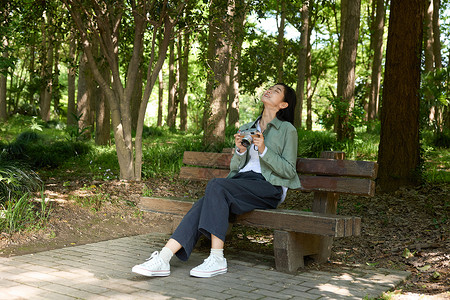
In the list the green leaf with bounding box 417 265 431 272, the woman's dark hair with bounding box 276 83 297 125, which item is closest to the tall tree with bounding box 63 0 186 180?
the woman's dark hair with bounding box 276 83 297 125

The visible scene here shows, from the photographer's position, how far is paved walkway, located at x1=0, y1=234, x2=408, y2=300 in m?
3.45

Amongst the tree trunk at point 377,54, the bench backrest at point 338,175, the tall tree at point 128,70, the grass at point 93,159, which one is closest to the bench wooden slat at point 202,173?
the bench backrest at point 338,175

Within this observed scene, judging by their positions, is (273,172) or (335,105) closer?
(273,172)

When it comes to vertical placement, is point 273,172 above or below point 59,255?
above

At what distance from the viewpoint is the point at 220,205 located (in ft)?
13.8

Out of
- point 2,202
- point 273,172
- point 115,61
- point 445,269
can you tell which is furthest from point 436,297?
point 115,61

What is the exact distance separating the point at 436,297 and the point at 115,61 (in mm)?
6192

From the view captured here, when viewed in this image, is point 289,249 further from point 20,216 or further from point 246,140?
point 20,216

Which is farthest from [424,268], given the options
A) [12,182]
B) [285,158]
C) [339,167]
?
[12,182]

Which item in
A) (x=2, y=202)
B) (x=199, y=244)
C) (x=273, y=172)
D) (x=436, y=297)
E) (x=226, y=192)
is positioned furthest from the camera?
(x=2, y=202)

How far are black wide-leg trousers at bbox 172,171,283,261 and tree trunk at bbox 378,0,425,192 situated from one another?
3.42 m

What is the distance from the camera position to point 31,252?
4770mm

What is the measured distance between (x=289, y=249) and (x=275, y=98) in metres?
1.45

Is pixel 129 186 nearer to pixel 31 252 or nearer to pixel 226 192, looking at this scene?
pixel 31 252
